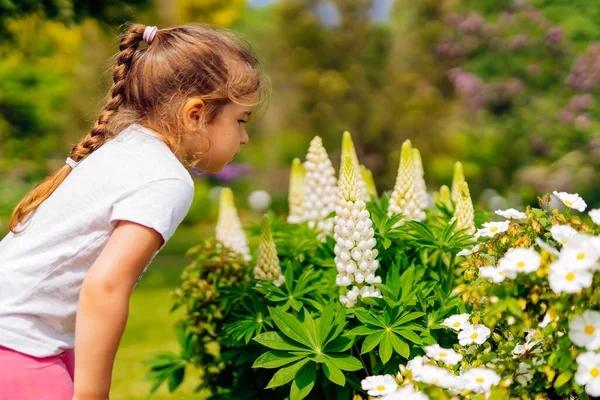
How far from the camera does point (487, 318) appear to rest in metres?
1.73

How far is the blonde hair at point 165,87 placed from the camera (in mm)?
2037

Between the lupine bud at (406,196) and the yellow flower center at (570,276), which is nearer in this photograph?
the yellow flower center at (570,276)

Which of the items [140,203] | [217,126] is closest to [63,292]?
[140,203]

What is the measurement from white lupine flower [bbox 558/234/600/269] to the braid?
134 cm

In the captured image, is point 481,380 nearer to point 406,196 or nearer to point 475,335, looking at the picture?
point 475,335

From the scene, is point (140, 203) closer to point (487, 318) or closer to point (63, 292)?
point (63, 292)

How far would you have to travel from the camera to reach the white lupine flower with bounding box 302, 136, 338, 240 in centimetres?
306

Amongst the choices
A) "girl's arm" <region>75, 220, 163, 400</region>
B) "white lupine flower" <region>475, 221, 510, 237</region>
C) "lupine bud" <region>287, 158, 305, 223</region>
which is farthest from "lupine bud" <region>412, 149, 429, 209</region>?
"girl's arm" <region>75, 220, 163, 400</region>

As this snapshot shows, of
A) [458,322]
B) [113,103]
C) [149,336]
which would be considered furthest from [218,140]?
[149,336]

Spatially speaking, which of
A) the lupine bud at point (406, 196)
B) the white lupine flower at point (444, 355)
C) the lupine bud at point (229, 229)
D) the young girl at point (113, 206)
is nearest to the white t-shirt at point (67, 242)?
the young girl at point (113, 206)

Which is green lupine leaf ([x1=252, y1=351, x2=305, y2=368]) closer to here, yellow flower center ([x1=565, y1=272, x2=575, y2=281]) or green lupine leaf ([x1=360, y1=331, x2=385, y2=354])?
green lupine leaf ([x1=360, y1=331, x2=385, y2=354])

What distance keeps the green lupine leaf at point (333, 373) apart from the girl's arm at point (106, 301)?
0.69 metres

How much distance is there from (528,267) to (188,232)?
483 inches

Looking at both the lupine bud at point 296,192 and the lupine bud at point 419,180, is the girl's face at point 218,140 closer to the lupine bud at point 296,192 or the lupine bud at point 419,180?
the lupine bud at point 419,180
